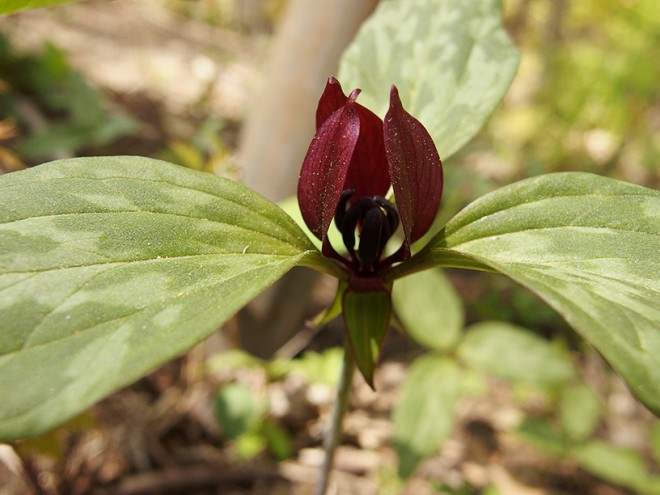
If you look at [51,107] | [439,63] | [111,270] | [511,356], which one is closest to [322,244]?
[111,270]

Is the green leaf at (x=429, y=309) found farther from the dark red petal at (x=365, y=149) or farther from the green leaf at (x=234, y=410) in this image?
the dark red petal at (x=365, y=149)

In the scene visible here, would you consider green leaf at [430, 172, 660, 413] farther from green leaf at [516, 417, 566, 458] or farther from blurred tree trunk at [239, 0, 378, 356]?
green leaf at [516, 417, 566, 458]

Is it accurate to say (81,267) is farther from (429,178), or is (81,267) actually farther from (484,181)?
(484,181)

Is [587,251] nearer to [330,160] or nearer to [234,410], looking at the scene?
[330,160]

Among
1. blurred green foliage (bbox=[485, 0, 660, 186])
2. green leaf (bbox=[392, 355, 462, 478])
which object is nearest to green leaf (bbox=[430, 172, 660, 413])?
green leaf (bbox=[392, 355, 462, 478])

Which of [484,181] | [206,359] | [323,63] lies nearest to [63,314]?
Answer: [323,63]

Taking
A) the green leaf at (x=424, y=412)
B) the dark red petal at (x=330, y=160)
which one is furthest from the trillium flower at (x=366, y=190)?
the green leaf at (x=424, y=412)
